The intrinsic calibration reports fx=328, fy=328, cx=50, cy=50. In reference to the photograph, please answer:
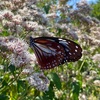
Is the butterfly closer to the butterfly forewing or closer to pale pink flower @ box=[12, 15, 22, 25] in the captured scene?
the butterfly forewing

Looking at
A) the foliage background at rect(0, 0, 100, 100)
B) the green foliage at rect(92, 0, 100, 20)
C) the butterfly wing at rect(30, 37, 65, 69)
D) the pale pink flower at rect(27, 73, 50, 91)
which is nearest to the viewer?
the pale pink flower at rect(27, 73, 50, 91)

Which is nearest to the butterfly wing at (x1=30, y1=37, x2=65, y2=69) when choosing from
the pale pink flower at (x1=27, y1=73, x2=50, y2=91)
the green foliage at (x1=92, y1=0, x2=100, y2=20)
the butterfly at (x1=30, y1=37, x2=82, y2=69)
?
the butterfly at (x1=30, y1=37, x2=82, y2=69)

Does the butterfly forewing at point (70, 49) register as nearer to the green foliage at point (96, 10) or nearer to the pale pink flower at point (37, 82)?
the pale pink flower at point (37, 82)

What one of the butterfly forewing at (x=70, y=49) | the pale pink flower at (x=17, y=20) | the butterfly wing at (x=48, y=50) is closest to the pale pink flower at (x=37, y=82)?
the butterfly wing at (x=48, y=50)

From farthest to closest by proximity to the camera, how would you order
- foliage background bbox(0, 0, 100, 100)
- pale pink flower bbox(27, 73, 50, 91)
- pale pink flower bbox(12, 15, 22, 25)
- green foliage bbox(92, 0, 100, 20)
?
green foliage bbox(92, 0, 100, 20) → pale pink flower bbox(12, 15, 22, 25) → foliage background bbox(0, 0, 100, 100) → pale pink flower bbox(27, 73, 50, 91)

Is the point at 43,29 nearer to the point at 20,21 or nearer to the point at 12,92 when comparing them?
the point at 20,21

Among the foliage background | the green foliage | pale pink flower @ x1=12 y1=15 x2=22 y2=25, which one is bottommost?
the green foliage

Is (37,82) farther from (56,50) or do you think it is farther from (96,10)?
(96,10)

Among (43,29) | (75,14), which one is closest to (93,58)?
(75,14)
